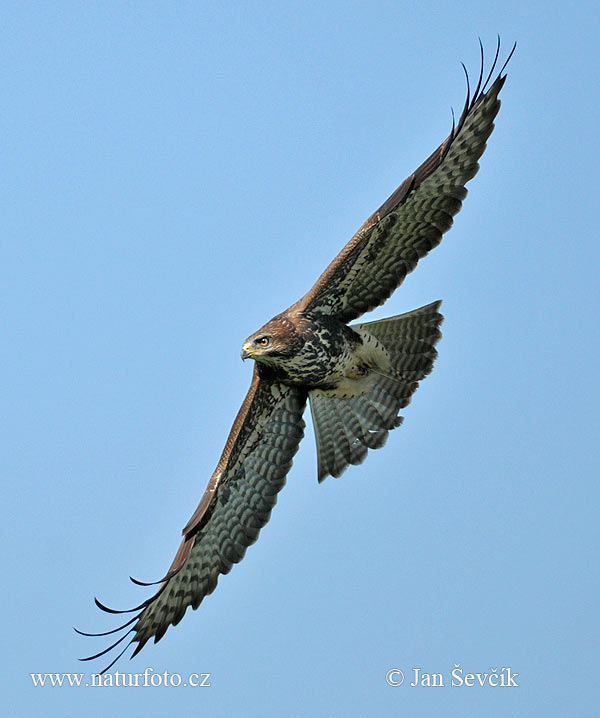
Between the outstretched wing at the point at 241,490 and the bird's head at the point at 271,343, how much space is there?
703 millimetres

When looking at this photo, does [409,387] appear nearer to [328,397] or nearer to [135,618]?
[328,397]

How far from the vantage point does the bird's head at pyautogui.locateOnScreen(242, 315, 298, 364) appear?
1018 cm

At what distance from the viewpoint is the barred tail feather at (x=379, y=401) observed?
10758 mm

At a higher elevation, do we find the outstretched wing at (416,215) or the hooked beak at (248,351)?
the outstretched wing at (416,215)

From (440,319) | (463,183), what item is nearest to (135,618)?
(440,319)

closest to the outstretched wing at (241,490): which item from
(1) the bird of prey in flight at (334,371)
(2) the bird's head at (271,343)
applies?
(1) the bird of prey in flight at (334,371)

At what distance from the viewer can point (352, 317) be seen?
1075cm

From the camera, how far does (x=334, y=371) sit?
10703 mm

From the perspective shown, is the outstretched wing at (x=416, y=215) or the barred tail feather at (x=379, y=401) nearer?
the outstretched wing at (x=416, y=215)

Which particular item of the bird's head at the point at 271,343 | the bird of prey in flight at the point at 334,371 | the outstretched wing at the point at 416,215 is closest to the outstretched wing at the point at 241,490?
the bird of prey in flight at the point at 334,371

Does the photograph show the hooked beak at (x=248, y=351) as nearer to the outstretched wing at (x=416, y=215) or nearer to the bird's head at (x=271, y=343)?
the bird's head at (x=271, y=343)

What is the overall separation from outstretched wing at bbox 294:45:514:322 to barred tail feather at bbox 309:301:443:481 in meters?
0.47

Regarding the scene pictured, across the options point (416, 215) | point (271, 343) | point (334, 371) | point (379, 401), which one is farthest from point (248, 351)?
point (416, 215)

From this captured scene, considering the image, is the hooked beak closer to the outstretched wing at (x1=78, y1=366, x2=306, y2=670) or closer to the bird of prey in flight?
the bird of prey in flight
